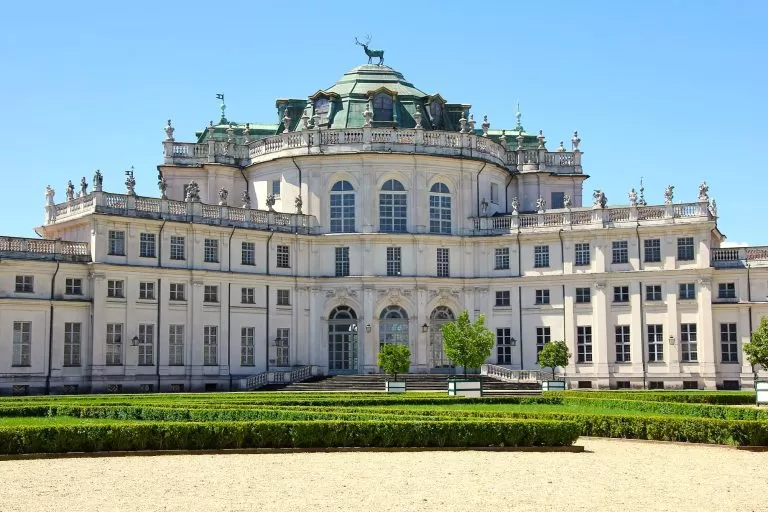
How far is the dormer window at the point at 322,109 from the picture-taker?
6938 cm

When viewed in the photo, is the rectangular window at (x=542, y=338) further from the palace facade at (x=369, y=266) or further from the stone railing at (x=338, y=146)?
the stone railing at (x=338, y=146)

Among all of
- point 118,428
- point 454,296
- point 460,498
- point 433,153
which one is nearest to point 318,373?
point 454,296

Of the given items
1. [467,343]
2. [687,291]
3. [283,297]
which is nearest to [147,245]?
[283,297]

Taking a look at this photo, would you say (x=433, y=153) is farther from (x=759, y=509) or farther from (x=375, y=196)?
(x=759, y=509)

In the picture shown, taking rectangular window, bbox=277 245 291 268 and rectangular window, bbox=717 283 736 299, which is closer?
rectangular window, bbox=717 283 736 299

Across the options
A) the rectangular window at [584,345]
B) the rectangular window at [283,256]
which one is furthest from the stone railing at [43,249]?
the rectangular window at [584,345]

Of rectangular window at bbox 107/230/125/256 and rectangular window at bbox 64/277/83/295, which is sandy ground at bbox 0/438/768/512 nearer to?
rectangular window at bbox 64/277/83/295

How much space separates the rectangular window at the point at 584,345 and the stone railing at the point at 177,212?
17.7 meters

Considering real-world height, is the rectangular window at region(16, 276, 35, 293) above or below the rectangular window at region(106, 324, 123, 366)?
above

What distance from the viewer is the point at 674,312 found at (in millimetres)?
62562

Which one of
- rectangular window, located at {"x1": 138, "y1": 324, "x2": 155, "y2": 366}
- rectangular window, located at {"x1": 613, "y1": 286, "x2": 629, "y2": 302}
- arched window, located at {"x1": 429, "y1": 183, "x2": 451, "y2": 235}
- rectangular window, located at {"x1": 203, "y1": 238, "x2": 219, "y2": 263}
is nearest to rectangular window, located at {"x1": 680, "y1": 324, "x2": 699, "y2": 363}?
rectangular window, located at {"x1": 613, "y1": 286, "x2": 629, "y2": 302}

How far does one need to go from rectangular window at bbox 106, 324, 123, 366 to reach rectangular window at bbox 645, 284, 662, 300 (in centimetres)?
3016

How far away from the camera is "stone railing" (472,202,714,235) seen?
62781mm

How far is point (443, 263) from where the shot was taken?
67312 mm
